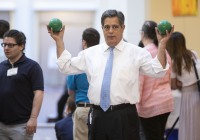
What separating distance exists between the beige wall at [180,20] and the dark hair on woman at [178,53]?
2.35 metres

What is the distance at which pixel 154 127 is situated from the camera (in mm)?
6469

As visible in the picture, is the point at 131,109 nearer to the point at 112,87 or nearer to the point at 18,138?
the point at 112,87

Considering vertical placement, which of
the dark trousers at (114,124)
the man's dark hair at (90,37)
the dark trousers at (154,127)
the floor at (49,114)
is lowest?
the floor at (49,114)

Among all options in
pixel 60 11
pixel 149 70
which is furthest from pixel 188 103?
pixel 60 11

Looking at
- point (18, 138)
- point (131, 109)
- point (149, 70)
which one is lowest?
point (18, 138)

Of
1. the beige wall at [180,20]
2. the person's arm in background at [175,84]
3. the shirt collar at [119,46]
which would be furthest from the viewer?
the beige wall at [180,20]

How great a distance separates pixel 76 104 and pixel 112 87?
148 cm

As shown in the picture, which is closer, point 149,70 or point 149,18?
point 149,70

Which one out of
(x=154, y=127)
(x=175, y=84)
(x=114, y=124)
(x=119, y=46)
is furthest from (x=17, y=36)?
(x=175, y=84)

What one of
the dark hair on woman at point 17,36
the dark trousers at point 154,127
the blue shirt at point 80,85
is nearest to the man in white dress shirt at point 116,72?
the dark hair on woman at point 17,36

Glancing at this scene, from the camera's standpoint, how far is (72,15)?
1241 centimetres

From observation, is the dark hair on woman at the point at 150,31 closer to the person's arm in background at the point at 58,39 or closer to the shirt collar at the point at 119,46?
the shirt collar at the point at 119,46

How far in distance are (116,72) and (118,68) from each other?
40 mm

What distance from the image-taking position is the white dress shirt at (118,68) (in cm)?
504
